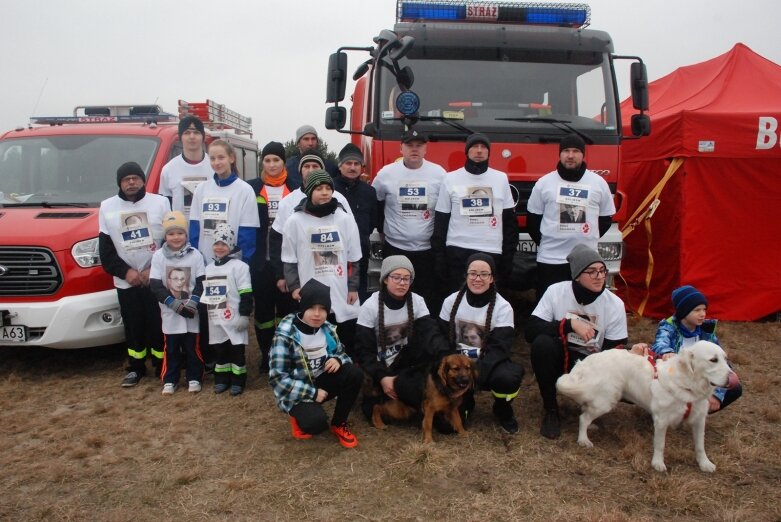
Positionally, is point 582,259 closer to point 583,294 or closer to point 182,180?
point 583,294

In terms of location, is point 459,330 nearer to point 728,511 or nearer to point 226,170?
point 728,511

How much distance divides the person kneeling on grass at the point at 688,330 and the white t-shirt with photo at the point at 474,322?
3.25 feet

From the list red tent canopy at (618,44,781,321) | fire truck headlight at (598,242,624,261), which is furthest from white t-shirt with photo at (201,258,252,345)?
red tent canopy at (618,44,781,321)

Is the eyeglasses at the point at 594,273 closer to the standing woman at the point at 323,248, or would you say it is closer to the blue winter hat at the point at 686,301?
the blue winter hat at the point at 686,301

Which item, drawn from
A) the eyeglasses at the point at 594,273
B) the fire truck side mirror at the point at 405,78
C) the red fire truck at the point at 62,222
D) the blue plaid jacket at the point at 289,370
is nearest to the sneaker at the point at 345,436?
the blue plaid jacket at the point at 289,370

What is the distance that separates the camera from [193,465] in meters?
3.73

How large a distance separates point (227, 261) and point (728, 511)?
370 cm

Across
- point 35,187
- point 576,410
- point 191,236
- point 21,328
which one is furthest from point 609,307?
point 35,187

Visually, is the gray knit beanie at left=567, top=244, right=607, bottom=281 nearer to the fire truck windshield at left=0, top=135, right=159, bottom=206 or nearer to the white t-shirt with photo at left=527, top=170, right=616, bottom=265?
the white t-shirt with photo at left=527, top=170, right=616, bottom=265

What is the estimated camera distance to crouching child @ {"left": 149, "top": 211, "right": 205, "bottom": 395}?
15.9ft

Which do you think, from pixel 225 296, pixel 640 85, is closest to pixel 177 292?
pixel 225 296

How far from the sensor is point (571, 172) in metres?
4.95

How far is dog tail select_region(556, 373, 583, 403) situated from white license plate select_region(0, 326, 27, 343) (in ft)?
13.9

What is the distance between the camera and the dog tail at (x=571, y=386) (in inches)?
154
